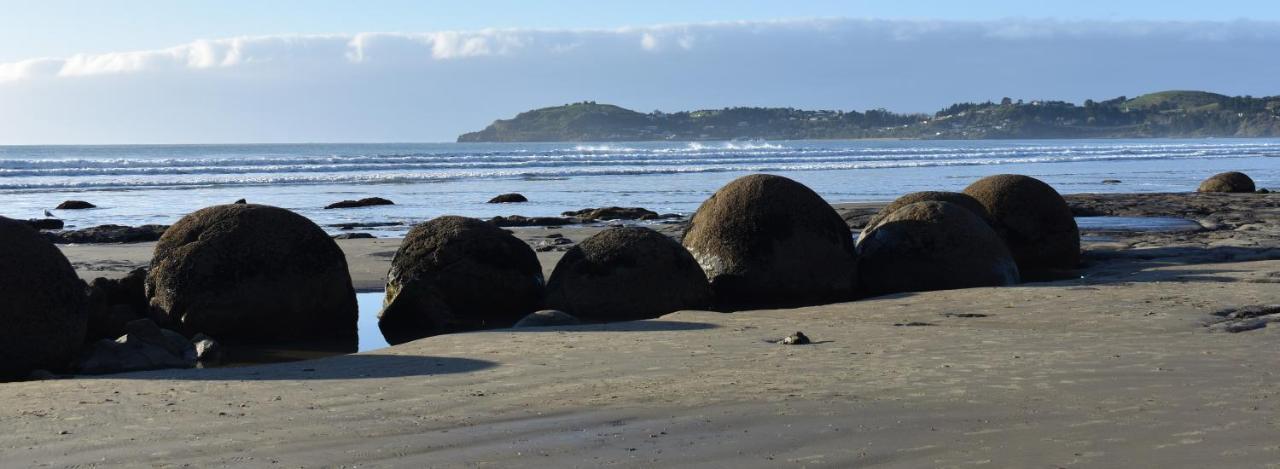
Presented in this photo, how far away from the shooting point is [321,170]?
179 feet

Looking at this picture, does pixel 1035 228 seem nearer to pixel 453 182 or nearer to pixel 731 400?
pixel 731 400

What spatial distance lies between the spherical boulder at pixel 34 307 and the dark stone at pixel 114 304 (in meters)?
0.79

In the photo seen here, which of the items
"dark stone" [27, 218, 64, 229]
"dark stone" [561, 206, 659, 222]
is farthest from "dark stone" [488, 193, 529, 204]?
"dark stone" [27, 218, 64, 229]

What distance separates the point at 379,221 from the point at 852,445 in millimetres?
20419

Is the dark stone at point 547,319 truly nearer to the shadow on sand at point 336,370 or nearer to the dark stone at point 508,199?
the shadow on sand at point 336,370

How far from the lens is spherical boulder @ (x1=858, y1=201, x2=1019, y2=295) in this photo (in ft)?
42.1

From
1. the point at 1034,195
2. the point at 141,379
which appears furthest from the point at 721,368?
the point at 1034,195

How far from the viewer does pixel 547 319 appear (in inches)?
429

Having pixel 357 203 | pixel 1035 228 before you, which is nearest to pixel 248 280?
pixel 1035 228

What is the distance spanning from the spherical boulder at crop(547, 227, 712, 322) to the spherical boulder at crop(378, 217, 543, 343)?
1.13 ft

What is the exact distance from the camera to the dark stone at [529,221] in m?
24.0

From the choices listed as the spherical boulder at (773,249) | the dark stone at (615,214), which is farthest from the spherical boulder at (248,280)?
the dark stone at (615,214)

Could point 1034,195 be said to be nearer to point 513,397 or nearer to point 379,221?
point 513,397

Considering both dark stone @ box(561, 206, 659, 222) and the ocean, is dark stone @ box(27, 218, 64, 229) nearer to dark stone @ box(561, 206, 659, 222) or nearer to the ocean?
the ocean
